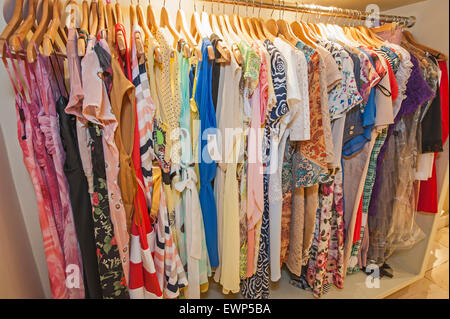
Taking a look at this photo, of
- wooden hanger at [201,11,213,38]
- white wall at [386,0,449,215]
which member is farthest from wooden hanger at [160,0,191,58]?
white wall at [386,0,449,215]

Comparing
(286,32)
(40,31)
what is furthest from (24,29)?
(286,32)

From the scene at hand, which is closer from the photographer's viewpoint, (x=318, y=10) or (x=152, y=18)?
(x=152, y=18)

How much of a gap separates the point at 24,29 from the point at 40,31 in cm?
3

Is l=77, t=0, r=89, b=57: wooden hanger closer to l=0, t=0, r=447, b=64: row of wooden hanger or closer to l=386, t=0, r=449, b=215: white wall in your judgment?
l=0, t=0, r=447, b=64: row of wooden hanger

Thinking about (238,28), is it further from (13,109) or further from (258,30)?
(13,109)

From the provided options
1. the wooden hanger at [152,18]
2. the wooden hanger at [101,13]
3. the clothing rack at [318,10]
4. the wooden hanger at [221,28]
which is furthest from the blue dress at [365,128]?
the wooden hanger at [101,13]

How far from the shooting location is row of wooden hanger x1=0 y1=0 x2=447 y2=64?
53cm

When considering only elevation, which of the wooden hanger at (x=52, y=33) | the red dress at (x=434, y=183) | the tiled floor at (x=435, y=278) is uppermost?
the wooden hanger at (x=52, y=33)

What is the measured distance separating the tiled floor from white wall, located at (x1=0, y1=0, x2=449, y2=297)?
0.88 m

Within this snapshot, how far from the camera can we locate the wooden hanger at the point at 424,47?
0.90m

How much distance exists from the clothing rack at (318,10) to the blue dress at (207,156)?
0.82ft

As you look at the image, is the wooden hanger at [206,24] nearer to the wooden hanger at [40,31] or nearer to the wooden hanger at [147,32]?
the wooden hanger at [147,32]

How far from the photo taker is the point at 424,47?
3.05 feet

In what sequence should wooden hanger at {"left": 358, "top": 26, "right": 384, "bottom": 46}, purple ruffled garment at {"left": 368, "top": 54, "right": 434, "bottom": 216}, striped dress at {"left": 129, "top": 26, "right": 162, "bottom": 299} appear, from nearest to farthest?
striped dress at {"left": 129, "top": 26, "right": 162, "bottom": 299} → purple ruffled garment at {"left": 368, "top": 54, "right": 434, "bottom": 216} → wooden hanger at {"left": 358, "top": 26, "right": 384, "bottom": 46}
